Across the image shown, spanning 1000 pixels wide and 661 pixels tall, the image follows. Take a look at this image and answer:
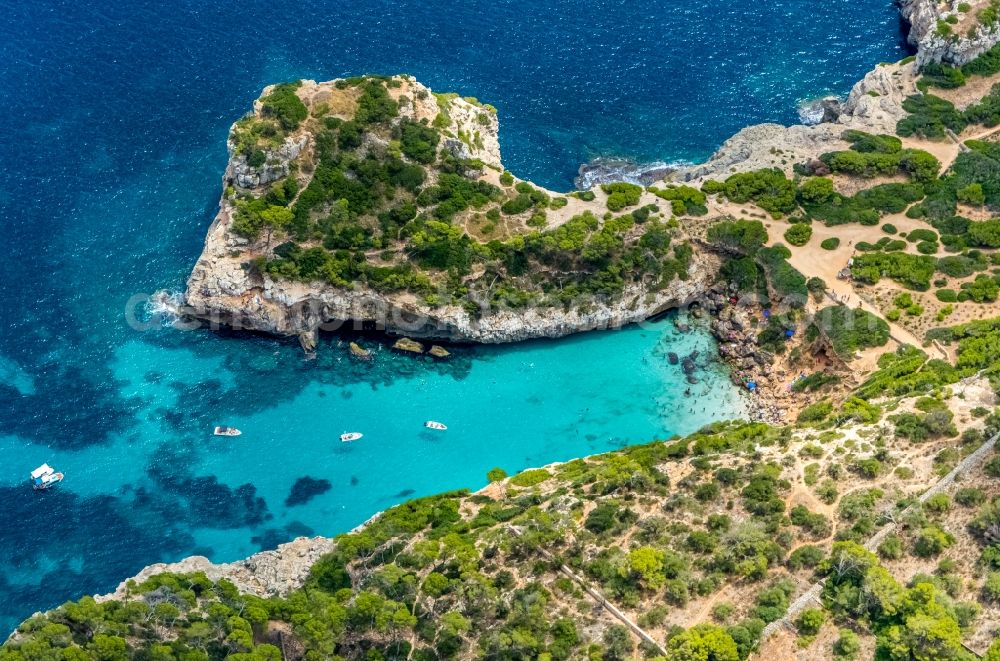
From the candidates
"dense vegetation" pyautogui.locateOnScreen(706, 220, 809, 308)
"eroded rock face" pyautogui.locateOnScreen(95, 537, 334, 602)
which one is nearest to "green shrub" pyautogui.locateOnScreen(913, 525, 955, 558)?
"dense vegetation" pyautogui.locateOnScreen(706, 220, 809, 308)

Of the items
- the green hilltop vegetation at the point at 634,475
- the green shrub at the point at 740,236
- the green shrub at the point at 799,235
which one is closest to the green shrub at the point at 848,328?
the green hilltop vegetation at the point at 634,475

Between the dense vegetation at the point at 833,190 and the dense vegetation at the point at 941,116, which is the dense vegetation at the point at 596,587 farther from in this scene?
the dense vegetation at the point at 941,116

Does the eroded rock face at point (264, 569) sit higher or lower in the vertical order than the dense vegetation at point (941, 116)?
lower

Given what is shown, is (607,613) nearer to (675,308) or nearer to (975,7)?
(675,308)

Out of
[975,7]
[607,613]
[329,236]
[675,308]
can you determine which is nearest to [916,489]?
[607,613]

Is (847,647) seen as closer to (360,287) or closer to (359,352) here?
(359,352)

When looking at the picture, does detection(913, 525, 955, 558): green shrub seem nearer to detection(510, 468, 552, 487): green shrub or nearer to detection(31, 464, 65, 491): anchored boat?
detection(510, 468, 552, 487): green shrub

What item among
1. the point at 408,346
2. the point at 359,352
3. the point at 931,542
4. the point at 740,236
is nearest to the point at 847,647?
the point at 931,542
